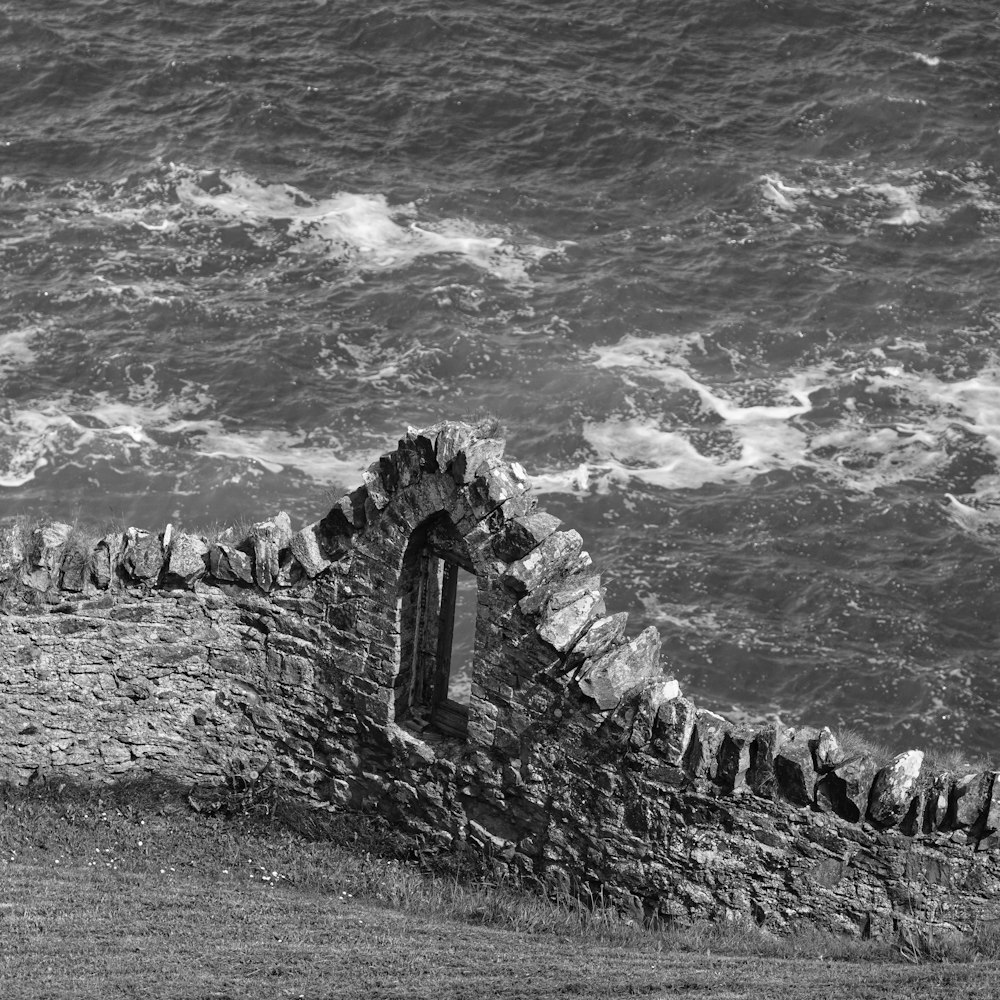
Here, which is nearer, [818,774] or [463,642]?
[818,774]

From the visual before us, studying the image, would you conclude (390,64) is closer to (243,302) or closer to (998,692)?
(243,302)

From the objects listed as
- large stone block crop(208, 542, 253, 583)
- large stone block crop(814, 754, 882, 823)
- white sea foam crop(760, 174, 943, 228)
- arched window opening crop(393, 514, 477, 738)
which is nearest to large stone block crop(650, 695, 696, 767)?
large stone block crop(814, 754, 882, 823)

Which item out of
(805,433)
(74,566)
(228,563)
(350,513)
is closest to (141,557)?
(74,566)

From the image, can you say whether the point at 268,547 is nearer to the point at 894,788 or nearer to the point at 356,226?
the point at 894,788

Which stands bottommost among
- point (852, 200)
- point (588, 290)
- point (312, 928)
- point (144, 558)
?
point (312, 928)

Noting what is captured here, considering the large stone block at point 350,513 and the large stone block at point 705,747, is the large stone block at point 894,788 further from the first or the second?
the large stone block at point 350,513

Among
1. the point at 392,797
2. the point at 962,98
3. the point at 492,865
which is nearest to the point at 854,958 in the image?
the point at 492,865

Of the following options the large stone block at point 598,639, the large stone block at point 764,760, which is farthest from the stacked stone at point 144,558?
the large stone block at point 764,760
